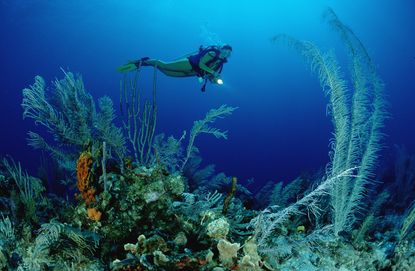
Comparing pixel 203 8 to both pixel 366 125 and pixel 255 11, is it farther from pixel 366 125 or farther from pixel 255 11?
pixel 366 125

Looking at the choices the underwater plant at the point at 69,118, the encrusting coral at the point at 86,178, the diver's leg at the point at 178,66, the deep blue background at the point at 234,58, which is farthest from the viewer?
the deep blue background at the point at 234,58

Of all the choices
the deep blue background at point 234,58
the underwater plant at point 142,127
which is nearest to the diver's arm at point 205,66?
the underwater plant at point 142,127

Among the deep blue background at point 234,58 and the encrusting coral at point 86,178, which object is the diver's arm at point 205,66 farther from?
the deep blue background at point 234,58

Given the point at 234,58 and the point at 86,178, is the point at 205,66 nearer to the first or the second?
the point at 86,178

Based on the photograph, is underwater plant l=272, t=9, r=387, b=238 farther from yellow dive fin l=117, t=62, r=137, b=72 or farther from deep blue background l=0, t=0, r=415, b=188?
deep blue background l=0, t=0, r=415, b=188

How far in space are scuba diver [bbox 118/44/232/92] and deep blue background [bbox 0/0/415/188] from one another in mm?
25766

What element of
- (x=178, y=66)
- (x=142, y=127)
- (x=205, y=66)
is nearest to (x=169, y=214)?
(x=142, y=127)

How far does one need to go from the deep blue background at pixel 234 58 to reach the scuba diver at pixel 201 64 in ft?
84.5

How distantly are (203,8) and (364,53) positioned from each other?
48107 millimetres

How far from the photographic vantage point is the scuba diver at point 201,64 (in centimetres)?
633

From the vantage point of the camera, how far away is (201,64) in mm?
6539

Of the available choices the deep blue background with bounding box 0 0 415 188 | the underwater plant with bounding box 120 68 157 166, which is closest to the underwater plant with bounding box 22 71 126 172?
the underwater plant with bounding box 120 68 157 166

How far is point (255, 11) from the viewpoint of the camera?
55812 mm

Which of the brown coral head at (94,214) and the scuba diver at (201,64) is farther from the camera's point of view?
the scuba diver at (201,64)
